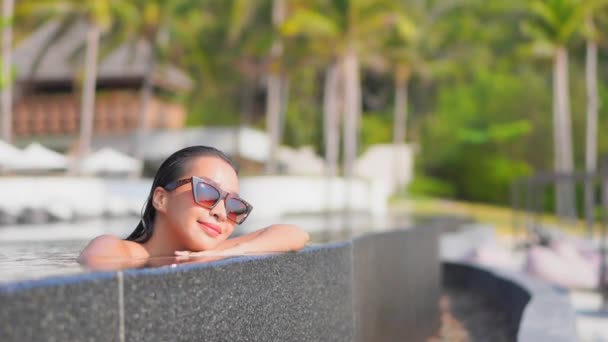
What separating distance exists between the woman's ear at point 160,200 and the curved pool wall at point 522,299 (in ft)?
7.69

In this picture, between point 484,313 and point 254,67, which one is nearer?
point 484,313

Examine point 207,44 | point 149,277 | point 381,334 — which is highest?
point 207,44

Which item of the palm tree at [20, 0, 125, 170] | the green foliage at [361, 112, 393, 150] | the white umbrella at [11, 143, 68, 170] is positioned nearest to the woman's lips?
the white umbrella at [11, 143, 68, 170]

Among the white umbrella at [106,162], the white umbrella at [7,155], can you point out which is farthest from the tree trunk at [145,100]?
the white umbrella at [7,155]

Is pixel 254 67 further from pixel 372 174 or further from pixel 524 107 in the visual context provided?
pixel 524 107

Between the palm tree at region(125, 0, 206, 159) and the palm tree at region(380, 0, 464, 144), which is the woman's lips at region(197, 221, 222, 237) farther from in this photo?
the palm tree at region(380, 0, 464, 144)

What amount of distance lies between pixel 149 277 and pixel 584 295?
32.6ft

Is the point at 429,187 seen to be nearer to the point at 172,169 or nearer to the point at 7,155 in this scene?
the point at 7,155

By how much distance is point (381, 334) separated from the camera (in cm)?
639

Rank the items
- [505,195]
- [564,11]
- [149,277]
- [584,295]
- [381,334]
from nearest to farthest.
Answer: [149,277] < [381,334] < [584,295] < [564,11] < [505,195]

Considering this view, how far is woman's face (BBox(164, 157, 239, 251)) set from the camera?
10.7ft

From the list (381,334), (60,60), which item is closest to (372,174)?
(60,60)

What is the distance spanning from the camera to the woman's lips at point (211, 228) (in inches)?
130

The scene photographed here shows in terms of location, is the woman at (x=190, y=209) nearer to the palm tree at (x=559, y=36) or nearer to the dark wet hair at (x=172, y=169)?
the dark wet hair at (x=172, y=169)
